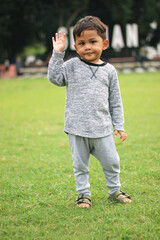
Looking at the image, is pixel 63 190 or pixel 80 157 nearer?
pixel 80 157

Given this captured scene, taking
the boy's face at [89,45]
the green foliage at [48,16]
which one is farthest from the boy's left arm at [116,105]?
the green foliage at [48,16]

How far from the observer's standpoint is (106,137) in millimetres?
2703

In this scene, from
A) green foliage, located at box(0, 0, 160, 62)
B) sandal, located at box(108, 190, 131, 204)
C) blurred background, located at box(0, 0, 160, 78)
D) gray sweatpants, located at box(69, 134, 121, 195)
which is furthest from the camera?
green foliage, located at box(0, 0, 160, 62)

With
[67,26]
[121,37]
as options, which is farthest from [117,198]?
[67,26]

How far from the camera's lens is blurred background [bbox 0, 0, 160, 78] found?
2600cm

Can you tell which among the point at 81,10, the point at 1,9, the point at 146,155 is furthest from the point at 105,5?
the point at 146,155

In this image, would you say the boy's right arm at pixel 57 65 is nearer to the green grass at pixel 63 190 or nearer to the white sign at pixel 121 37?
the green grass at pixel 63 190

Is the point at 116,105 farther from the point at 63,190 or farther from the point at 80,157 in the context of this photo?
the point at 63,190

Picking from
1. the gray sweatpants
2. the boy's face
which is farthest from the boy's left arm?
the boy's face

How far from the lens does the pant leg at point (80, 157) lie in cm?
271

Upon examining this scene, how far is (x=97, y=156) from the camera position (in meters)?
2.77

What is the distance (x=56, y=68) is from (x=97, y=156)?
32.0 inches

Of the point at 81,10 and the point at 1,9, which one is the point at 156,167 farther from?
the point at 81,10

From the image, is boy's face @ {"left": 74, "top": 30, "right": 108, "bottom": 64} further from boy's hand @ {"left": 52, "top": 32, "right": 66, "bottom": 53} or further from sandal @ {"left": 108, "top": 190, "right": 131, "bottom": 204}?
sandal @ {"left": 108, "top": 190, "right": 131, "bottom": 204}
